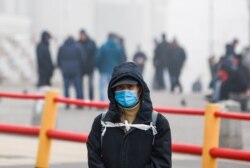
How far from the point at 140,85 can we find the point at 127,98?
154 millimetres

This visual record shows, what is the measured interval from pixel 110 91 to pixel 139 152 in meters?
0.43

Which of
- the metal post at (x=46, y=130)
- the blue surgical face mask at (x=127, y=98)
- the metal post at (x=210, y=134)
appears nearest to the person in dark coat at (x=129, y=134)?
the blue surgical face mask at (x=127, y=98)

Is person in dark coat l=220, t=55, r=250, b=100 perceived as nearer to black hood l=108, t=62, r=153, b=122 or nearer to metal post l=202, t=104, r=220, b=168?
metal post l=202, t=104, r=220, b=168

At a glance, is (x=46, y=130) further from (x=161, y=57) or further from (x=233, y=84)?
(x=161, y=57)

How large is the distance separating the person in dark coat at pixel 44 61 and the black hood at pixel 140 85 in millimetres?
16845

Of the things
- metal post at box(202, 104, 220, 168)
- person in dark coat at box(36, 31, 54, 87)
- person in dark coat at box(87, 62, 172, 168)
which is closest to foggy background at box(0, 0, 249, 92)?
person in dark coat at box(36, 31, 54, 87)

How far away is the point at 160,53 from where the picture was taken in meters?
34.2

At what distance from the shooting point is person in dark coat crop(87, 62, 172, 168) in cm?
654

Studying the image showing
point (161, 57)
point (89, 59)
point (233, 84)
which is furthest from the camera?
point (161, 57)

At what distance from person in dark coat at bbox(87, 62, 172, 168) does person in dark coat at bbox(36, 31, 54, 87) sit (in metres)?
16.8

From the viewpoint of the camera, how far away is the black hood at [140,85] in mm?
6488

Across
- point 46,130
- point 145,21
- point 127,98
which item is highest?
point 127,98

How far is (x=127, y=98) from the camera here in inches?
254

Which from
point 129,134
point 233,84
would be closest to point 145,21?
point 233,84
